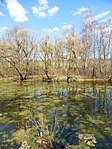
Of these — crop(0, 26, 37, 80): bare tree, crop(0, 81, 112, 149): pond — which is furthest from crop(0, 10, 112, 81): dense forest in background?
crop(0, 81, 112, 149): pond

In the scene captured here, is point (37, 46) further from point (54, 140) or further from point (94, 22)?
point (54, 140)

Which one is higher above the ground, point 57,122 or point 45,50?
point 45,50

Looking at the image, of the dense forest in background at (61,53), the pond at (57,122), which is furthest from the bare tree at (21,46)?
the pond at (57,122)

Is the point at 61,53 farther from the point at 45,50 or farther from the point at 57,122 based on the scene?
the point at 57,122

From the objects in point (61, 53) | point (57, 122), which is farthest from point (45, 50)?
point (57, 122)

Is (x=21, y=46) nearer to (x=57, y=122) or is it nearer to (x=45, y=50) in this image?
(x=45, y=50)

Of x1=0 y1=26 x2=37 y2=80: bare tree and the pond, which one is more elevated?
x1=0 y1=26 x2=37 y2=80: bare tree

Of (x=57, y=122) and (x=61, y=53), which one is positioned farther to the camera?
(x=61, y=53)

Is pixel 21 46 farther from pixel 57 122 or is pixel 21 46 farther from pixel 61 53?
pixel 57 122

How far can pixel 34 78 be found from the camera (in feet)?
114

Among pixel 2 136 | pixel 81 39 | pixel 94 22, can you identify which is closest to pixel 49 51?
pixel 81 39

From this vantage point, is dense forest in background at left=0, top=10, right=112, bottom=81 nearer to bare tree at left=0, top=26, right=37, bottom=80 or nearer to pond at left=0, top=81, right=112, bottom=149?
bare tree at left=0, top=26, right=37, bottom=80

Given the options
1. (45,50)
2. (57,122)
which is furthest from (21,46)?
(57,122)

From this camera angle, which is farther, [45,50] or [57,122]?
[45,50]
